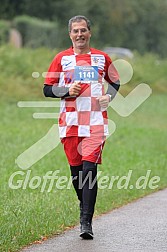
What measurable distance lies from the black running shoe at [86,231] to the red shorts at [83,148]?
60cm

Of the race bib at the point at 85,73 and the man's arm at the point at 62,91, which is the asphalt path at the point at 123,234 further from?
the race bib at the point at 85,73

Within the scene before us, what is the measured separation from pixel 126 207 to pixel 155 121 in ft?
46.0

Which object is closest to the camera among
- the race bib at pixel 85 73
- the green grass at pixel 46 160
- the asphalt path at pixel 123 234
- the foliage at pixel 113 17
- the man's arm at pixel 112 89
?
the asphalt path at pixel 123 234

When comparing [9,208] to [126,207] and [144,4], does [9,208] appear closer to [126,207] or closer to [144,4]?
[126,207]

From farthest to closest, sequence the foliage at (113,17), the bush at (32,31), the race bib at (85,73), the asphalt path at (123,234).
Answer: the foliage at (113,17) < the bush at (32,31) < the race bib at (85,73) < the asphalt path at (123,234)

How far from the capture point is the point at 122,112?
23.8 metres

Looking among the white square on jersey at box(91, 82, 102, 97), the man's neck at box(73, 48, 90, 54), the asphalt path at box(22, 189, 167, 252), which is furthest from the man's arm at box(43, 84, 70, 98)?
the asphalt path at box(22, 189, 167, 252)

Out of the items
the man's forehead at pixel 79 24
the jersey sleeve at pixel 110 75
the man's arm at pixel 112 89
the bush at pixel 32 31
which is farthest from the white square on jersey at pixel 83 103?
the bush at pixel 32 31

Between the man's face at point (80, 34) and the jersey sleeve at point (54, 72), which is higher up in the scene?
the man's face at point (80, 34)

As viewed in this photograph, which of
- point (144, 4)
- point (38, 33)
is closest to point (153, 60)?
point (38, 33)

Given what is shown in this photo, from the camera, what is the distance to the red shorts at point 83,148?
765 cm

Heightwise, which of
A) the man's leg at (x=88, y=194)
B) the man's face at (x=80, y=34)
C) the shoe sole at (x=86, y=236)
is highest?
the man's face at (x=80, y=34)

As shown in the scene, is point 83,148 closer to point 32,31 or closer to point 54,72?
point 54,72

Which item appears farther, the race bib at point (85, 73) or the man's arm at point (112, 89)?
the man's arm at point (112, 89)
